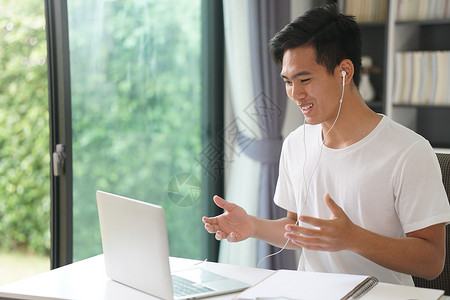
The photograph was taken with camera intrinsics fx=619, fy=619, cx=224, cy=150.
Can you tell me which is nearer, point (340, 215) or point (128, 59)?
point (340, 215)

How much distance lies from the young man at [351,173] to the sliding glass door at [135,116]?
3.37 feet

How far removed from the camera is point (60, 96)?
8.02 feet

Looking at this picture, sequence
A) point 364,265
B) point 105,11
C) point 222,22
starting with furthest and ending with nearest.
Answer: point 222,22
point 105,11
point 364,265

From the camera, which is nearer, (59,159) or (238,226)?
(238,226)

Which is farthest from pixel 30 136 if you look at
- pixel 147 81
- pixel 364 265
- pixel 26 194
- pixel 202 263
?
pixel 364 265

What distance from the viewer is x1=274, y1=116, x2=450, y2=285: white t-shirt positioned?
1.58 meters

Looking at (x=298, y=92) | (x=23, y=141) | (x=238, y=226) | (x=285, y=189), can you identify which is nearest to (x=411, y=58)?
(x=285, y=189)

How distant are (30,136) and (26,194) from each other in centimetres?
39

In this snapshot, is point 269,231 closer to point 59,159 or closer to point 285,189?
point 285,189

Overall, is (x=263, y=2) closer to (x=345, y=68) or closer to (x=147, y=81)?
(x=147, y=81)

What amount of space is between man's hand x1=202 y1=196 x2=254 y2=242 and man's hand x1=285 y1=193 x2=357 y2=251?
0.29 meters

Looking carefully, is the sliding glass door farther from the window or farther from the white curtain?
the window

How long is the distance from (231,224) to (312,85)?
0.44 m

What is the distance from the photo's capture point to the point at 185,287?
1501 millimetres
